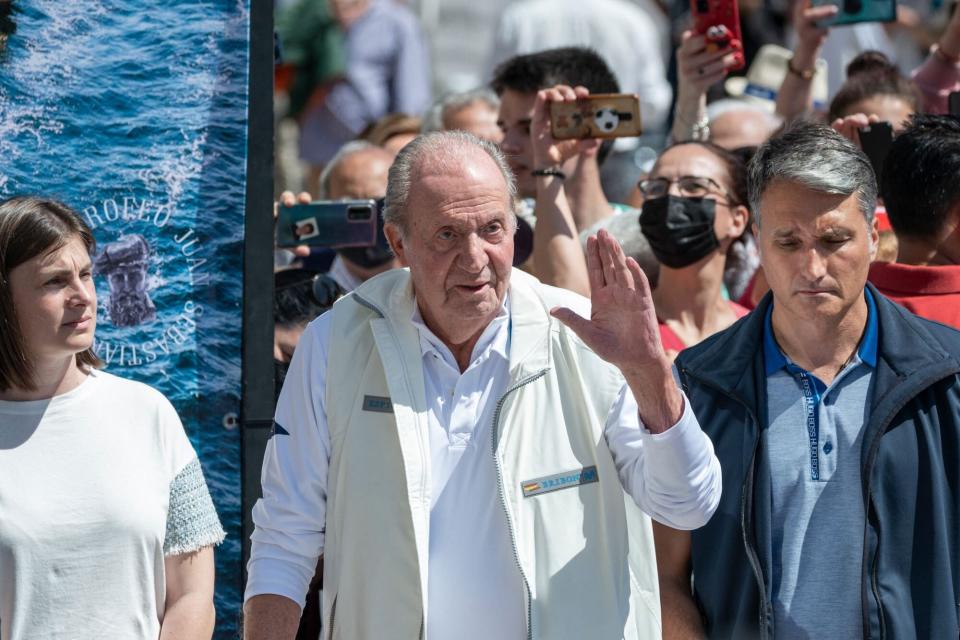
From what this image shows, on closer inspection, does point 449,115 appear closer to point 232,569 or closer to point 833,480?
point 232,569

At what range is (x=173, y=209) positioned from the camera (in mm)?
4066

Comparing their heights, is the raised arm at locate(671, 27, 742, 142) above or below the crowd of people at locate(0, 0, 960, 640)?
above

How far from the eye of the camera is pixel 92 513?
327 cm

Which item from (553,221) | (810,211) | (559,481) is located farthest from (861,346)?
(553,221)

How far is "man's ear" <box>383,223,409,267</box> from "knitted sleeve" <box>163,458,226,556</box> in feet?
2.40

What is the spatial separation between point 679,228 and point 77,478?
7.57 feet

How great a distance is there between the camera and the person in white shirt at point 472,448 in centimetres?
307

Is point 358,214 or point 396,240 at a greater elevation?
point 358,214

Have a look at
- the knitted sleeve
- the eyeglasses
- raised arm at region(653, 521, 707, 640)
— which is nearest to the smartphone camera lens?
the eyeglasses

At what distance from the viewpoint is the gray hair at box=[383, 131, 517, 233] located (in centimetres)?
333

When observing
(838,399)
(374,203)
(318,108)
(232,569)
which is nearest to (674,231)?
(374,203)

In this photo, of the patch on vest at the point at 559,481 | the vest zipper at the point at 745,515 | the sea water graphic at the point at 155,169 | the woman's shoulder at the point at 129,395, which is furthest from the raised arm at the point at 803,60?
the woman's shoulder at the point at 129,395

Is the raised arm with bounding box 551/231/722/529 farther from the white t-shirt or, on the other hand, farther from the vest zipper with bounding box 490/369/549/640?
the white t-shirt

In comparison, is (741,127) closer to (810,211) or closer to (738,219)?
(738,219)
